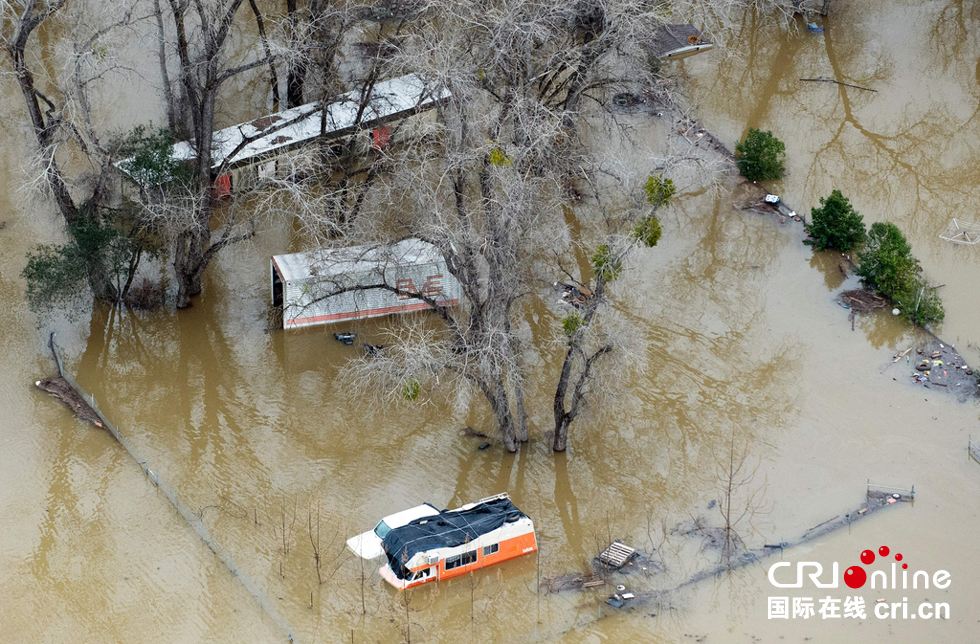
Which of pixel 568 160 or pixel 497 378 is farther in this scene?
pixel 568 160

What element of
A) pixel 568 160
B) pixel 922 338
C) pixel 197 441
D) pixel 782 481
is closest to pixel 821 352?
pixel 922 338

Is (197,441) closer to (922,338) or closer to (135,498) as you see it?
(135,498)

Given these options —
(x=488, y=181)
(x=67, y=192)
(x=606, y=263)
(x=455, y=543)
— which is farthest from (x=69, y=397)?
(x=606, y=263)

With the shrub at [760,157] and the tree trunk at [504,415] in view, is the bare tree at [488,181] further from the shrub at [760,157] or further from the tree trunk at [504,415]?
the shrub at [760,157]

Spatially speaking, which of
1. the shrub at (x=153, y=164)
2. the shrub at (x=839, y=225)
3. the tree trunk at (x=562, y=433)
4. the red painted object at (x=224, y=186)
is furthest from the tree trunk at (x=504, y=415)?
the red painted object at (x=224, y=186)

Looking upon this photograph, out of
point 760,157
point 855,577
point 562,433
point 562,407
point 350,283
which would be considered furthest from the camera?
point 760,157

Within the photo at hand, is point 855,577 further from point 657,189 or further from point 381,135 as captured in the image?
point 381,135

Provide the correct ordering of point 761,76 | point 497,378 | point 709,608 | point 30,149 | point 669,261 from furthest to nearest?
point 761,76, point 30,149, point 669,261, point 497,378, point 709,608
